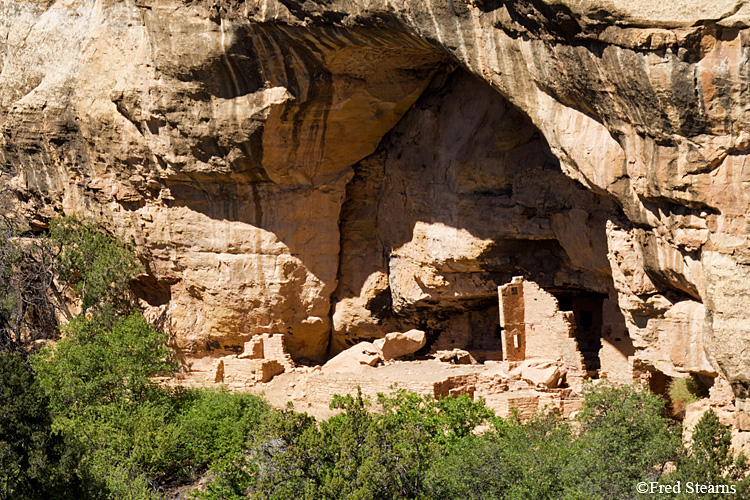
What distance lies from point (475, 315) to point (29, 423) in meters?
10.1

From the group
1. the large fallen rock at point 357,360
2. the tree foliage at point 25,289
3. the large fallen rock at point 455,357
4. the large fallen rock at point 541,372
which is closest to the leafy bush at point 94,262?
the tree foliage at point 25,289

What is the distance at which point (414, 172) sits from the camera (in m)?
23.3

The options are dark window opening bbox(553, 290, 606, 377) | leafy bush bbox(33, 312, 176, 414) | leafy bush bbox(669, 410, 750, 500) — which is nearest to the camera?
leafy bush bbox(669, 410, 750, 500)

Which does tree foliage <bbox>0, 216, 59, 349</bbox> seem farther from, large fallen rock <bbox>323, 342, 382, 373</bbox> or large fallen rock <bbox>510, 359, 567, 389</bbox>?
large fallen rock <bbox>510, 359, 567, 389</bbox>

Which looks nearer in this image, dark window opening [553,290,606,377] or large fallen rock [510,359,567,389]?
large fallen rock [510,359,567,389]

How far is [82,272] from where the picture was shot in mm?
25531

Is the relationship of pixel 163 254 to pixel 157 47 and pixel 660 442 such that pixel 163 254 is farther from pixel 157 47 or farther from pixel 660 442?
pixel 660 442

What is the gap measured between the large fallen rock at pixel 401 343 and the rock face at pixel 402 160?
88cm

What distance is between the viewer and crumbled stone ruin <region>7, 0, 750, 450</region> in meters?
15.4

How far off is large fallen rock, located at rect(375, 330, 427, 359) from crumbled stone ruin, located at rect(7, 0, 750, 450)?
1.24ft

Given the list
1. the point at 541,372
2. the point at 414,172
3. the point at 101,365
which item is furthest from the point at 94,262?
the point at 541,372

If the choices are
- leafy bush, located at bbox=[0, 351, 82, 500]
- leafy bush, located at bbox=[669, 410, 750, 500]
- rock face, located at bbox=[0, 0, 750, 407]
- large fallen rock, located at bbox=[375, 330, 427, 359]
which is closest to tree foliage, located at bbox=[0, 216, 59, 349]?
rock face, located at bbox=[0, 0, 750, 407]

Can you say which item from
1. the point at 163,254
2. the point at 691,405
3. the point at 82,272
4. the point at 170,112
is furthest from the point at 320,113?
the point at 691,405

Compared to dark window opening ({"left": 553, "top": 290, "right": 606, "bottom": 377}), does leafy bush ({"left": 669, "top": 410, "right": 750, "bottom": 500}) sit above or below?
below
